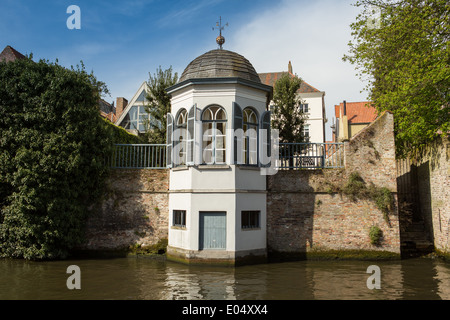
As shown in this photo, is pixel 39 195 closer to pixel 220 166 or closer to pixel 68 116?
pixel 68 116

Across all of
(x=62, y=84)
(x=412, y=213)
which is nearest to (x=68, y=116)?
(x=62, y=84)

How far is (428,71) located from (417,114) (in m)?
1.76

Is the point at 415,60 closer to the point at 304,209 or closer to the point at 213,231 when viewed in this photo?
the point at 304,209

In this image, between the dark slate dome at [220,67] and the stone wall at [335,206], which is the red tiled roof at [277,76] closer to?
the dark slate dome at [220,67]

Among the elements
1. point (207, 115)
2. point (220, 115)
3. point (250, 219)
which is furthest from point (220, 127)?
point (250, 219)

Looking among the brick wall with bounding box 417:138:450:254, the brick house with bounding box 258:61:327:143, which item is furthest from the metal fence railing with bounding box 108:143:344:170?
the brick house with bounding box 258:61:327:143

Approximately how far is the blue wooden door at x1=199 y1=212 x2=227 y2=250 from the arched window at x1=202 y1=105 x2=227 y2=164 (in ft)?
6.76

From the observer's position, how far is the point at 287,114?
20.0 m

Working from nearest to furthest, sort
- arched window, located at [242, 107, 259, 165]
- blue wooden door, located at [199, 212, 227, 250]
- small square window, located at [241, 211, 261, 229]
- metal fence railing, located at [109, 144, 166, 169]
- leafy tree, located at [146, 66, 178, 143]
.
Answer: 1. blue wooden door, located at [199, 212, 227, 250]
2. small square window, located at [241, 211, 261, 229]
3. arched window, located at [242, 107, 259, 165]
4. metal fence railing, located at [109, 144, 166, 169]
5. leafy tree, located at [146, 66, 178, 143]

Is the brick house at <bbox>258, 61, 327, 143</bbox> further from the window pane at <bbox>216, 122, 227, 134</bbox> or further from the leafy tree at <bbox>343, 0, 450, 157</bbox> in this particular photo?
the window pane at <bbox>216, 122, 227, 134</bbox>

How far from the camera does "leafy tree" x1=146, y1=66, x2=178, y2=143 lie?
63.4 feet

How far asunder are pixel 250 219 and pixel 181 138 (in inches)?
169

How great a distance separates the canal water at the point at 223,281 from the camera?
809cm

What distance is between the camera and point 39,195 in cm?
1161
